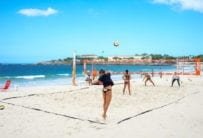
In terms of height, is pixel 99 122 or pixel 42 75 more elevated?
pixel 99 122

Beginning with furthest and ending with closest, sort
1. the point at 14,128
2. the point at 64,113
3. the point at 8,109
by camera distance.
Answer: the point at 8,109, the point at 64,113, the point at 14,128

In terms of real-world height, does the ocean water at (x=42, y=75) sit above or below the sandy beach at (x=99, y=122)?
below

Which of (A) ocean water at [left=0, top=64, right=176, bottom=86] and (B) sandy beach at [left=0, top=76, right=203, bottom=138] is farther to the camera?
(A) ocean water at [left=0, top=64, right=176, bottom=86]

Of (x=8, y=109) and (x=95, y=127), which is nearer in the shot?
(x=95, y=127)

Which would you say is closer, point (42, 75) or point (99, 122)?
point (99, 122)

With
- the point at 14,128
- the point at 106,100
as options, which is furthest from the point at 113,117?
the point at 14,128

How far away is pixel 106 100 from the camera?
8.34m

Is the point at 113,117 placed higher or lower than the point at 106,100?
lower

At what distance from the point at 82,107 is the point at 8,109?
259 centimetres

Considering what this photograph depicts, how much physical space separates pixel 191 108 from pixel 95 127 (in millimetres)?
4549

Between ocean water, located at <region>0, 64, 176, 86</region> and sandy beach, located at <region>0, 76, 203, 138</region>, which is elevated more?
sandy beach, located at <region>0, 76, 203, 138</region>

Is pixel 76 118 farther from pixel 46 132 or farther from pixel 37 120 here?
pixel 46 132

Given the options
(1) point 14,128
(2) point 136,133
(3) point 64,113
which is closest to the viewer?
(2) point 136,133

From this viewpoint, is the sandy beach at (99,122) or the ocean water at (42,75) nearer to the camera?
the sandy beach at (99,122)
